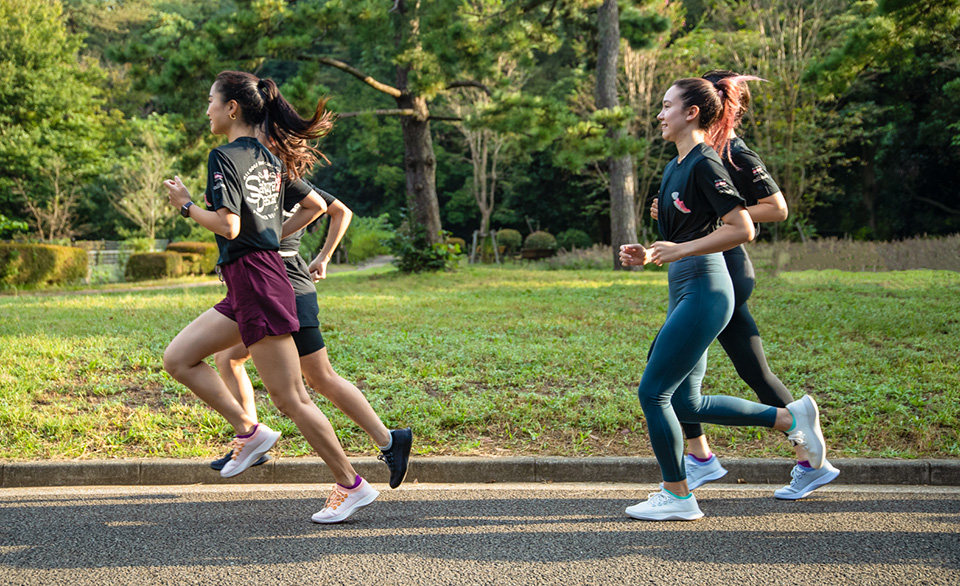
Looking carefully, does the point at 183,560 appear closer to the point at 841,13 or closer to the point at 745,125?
the point at 745,125

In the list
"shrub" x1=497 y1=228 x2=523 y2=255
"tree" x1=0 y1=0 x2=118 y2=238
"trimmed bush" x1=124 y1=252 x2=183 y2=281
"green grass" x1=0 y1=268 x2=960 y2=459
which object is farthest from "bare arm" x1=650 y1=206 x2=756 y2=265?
"tree" x1=0 y1=0 x2=118 y2=238

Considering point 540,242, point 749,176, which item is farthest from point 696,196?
point 540,242

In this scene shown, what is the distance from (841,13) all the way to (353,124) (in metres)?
27.0

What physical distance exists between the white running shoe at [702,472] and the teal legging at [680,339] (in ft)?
1.51

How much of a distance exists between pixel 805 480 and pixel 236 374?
2.98 metres

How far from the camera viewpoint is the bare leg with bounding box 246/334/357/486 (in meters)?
3.41

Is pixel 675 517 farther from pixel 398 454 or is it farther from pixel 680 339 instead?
pixel 398 454

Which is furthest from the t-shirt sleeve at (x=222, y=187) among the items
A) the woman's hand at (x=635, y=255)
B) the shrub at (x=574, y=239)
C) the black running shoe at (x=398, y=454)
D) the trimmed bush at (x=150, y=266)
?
the shrub at (x=574, y=239)

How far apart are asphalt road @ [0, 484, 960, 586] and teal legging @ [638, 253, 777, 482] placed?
429 millimetres

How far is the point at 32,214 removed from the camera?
3256 cm

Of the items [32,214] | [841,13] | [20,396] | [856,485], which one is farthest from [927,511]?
[32,214]

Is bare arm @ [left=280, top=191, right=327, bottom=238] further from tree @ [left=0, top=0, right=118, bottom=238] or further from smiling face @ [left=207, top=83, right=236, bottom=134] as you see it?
tree @ [left=0, top=0, right=118, bottom=238]

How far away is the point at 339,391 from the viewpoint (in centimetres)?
374

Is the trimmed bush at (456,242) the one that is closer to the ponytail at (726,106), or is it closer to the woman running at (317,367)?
the woman running at (317,367)
